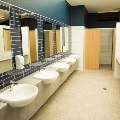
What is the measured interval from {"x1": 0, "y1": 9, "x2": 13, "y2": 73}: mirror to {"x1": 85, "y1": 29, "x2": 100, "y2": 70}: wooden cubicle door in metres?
4.66

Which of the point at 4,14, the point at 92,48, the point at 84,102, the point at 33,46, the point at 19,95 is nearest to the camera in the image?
the point at 19,95

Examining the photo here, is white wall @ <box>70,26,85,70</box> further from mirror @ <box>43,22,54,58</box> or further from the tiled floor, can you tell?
mirror @ <box>43,22,54,58</box>

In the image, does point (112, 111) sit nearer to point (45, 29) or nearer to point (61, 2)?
point (45, 29)

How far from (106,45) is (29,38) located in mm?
5490

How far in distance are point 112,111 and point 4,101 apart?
7.01 ft

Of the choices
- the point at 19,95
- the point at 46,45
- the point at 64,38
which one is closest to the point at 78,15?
the point at 64,38

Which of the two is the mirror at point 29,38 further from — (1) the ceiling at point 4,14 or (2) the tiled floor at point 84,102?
(2) the tiled floor at point 84,102

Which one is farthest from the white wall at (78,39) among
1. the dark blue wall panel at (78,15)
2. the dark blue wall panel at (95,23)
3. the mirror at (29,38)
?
the mirror at (29,38)

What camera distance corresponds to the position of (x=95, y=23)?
7.79 metres

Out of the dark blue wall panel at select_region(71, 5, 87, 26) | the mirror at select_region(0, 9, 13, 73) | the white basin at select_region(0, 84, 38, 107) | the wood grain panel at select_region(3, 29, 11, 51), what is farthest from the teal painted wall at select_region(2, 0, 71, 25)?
the white basin at select_region(0, 84, 38, 107)

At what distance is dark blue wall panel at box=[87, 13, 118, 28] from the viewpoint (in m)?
7.63

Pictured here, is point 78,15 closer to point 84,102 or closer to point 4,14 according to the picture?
point 84,102

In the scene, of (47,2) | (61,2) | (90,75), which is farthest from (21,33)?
(90,75)

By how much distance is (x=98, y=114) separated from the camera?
2.97 meters
